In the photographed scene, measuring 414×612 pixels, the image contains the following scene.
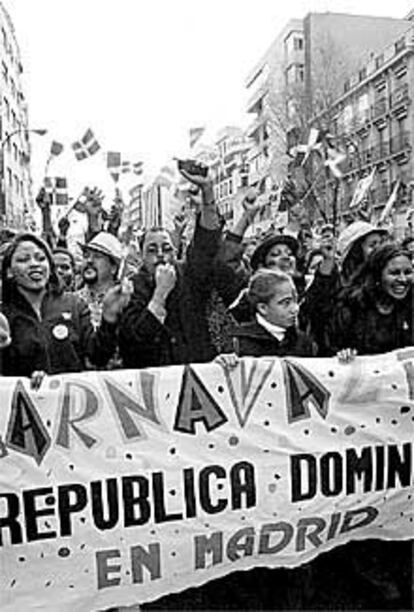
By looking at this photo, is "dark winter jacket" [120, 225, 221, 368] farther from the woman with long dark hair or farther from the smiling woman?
the smiling woman

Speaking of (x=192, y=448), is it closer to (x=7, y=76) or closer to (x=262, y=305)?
(x=262, y=305)

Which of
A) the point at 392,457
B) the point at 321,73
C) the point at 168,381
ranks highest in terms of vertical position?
the point at 321,73

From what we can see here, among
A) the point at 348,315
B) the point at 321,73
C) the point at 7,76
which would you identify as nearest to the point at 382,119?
the point at 321,73

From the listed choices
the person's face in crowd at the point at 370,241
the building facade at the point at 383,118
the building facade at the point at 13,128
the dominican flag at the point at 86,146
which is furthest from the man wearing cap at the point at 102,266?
the building facade at the point at 13,128

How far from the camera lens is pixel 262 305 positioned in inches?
140

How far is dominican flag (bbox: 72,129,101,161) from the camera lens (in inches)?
434

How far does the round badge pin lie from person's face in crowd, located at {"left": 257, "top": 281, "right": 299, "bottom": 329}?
2.66ft

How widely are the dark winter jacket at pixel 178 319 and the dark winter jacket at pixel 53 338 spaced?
114 mm

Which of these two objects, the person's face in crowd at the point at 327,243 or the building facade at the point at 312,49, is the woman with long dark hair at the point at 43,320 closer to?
the person's face in crowd at the point at 327,243

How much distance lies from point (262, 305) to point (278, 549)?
94 centimetres

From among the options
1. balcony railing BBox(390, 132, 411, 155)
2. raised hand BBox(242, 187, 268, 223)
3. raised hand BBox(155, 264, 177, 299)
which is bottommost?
raised hand BBox(155, 264, 177, 299)

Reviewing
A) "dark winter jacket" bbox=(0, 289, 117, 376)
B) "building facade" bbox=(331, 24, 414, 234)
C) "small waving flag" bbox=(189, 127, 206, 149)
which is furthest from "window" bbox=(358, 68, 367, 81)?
"dark winter jacket" bbox=(0, 289, 117, 376)

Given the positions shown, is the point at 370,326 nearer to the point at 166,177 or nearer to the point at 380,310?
the point at 380,310

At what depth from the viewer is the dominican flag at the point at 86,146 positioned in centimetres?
1102
